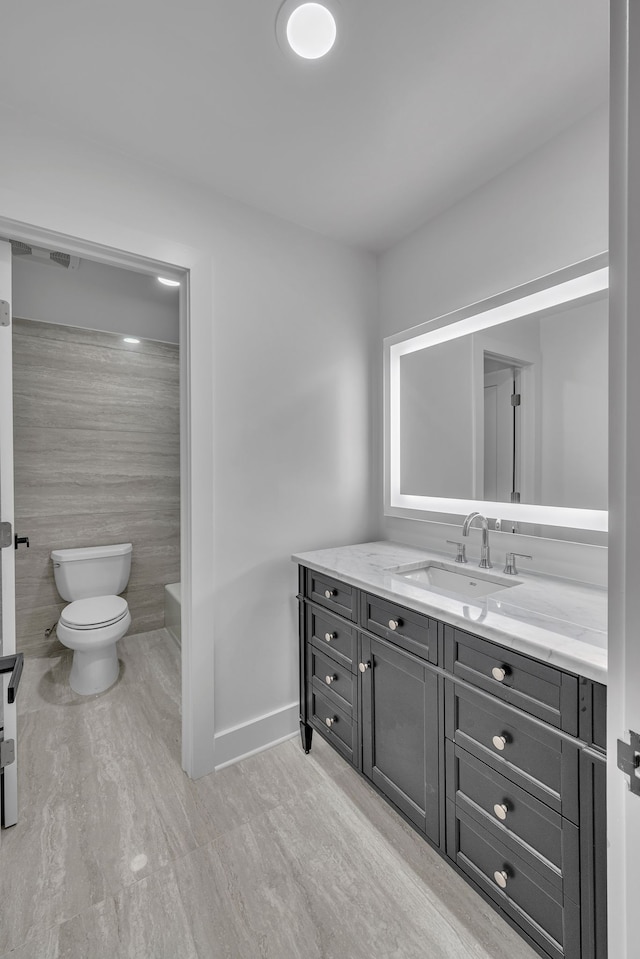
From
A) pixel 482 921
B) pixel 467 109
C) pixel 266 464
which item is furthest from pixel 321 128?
pixel 482 921

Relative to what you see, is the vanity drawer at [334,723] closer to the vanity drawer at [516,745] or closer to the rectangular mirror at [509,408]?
the vanity drawer at [516,745]

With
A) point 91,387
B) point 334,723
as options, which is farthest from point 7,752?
A: point 91,387

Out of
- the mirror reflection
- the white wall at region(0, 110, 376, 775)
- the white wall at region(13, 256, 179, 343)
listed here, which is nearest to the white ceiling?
the white wall at region(0, 110, 376, 775)

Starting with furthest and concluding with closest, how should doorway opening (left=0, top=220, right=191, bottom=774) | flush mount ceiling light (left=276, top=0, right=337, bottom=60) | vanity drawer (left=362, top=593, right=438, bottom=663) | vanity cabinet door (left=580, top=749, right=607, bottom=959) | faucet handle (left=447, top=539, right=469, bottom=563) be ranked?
1. faucet handle (left=447, top=539, right=469, bottom=563)
2. doorway opening (left=0, top=220, right=191, bottom=774)
3. vanity drawer (left=362, top=593, right=438, bottom=663)
4. flush mount ceiling light (left=276, top=0, right=337, bottom=60)
5. vanity cabinet door (left=580, top=749, right=607, bottom=959)

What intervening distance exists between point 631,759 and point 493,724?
67cm

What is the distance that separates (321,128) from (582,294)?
Answer: 3.57 ft

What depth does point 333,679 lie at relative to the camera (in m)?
1.80

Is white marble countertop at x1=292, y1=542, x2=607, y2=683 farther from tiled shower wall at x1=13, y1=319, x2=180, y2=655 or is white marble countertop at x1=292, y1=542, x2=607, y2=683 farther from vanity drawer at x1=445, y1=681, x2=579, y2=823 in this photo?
tiled shower wall at x1=13, y1=319, x2=180, y2=655

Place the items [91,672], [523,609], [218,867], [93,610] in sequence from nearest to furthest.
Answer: [523,609]
[218,867]
[91,672]
[93,610]

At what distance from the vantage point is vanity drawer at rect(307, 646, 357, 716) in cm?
172

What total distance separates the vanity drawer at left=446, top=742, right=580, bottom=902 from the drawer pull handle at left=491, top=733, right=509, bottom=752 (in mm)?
83

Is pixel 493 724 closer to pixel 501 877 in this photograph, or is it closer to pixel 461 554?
pixel 501 877

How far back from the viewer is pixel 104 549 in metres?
2.94

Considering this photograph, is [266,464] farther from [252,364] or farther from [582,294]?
[582,294]
